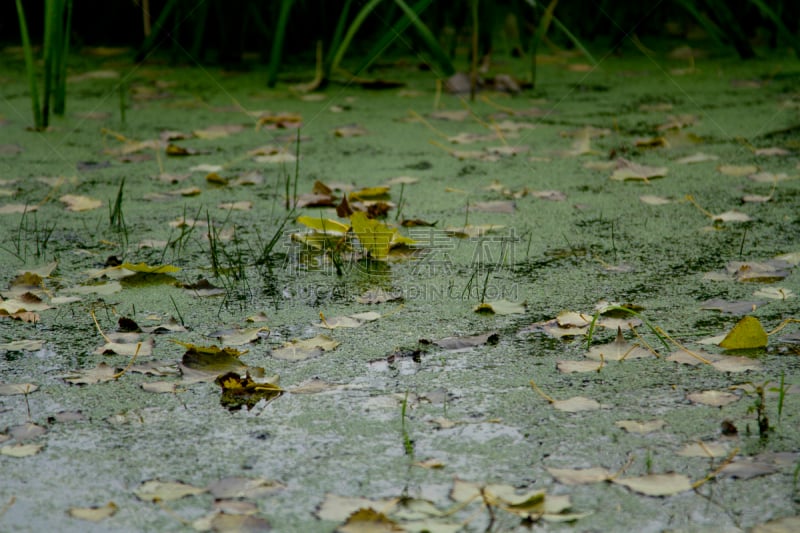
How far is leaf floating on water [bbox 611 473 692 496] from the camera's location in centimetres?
117

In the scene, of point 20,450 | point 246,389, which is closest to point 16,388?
point 20,450

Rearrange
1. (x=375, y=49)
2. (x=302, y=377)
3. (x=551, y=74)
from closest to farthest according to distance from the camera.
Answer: (x=302, y=377)
(x=375, y=49)
(x=551, y=74)

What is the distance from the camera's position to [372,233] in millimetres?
2084

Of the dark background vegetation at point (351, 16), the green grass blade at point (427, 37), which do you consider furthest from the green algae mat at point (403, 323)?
the dark background vegetation at point (351, 16)

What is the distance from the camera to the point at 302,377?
1535 millimetres

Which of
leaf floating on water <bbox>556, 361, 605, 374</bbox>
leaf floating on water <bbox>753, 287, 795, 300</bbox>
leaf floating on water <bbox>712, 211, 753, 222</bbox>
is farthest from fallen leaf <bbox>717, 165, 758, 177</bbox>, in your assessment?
leaf floating on water <bbox>556, 361, 605, 374</bbox>

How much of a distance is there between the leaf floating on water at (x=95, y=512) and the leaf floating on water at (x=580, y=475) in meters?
0.56

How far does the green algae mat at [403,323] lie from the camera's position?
1.20 m

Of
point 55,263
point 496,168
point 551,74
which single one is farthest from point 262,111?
point 55,263

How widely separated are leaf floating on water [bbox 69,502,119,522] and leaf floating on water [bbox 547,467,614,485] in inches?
22.1

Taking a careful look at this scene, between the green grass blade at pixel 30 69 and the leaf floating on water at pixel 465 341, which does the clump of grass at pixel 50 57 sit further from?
the leaf floating on water at pixel 465 341

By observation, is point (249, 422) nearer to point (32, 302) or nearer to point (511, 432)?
point (511, 432)

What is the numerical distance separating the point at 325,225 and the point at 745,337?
3.46 ft

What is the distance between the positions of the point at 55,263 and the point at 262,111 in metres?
1.61
